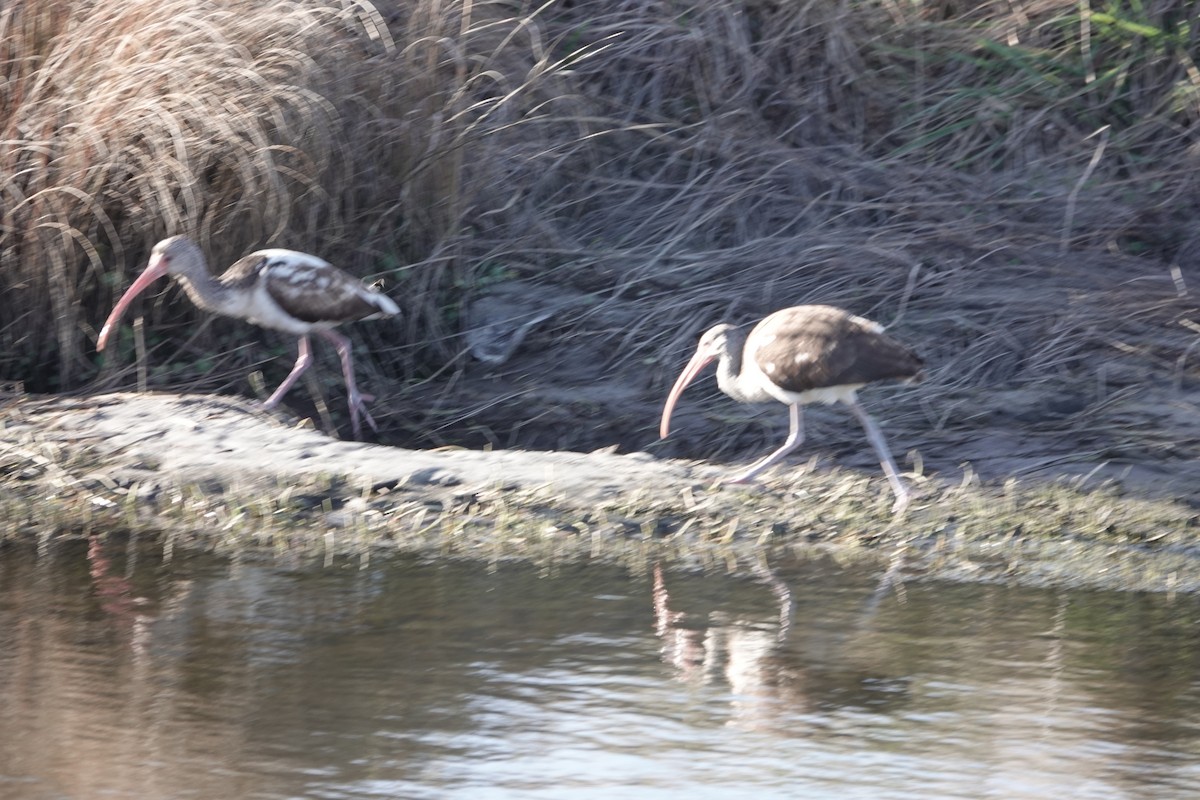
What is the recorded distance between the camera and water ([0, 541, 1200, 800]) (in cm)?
451

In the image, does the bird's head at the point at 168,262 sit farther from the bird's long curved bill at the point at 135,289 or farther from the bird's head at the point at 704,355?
the bird's head at the point at 704,355

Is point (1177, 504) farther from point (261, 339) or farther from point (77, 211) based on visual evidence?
point (77, 211)

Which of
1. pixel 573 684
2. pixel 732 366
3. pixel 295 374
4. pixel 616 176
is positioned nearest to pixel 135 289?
pixel 295 374

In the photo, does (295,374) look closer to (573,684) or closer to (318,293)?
(318,293)

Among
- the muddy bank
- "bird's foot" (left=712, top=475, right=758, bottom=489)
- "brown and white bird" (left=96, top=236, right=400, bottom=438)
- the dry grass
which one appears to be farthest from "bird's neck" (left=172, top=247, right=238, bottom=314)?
"bird's foot" (left=712, top=475, right=758, bottom=489)

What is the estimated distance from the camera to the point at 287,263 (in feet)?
27.2

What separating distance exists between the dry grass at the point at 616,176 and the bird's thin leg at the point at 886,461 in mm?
744

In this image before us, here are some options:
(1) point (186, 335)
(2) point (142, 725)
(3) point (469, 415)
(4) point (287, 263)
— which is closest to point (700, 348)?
(3) point (469, 415)

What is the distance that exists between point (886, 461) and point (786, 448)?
1.47 feet

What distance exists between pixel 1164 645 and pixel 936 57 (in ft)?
23.3

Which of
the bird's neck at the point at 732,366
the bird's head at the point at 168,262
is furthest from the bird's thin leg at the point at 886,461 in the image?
the bird's head at the point at 168,262

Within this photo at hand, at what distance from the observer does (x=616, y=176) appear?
36.2 feet

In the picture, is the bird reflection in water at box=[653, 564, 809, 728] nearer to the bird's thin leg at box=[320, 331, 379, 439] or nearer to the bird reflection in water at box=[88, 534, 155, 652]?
the bird reflection in water at box=[88, 534, 155, 652]

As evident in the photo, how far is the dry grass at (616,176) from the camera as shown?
866 cm
